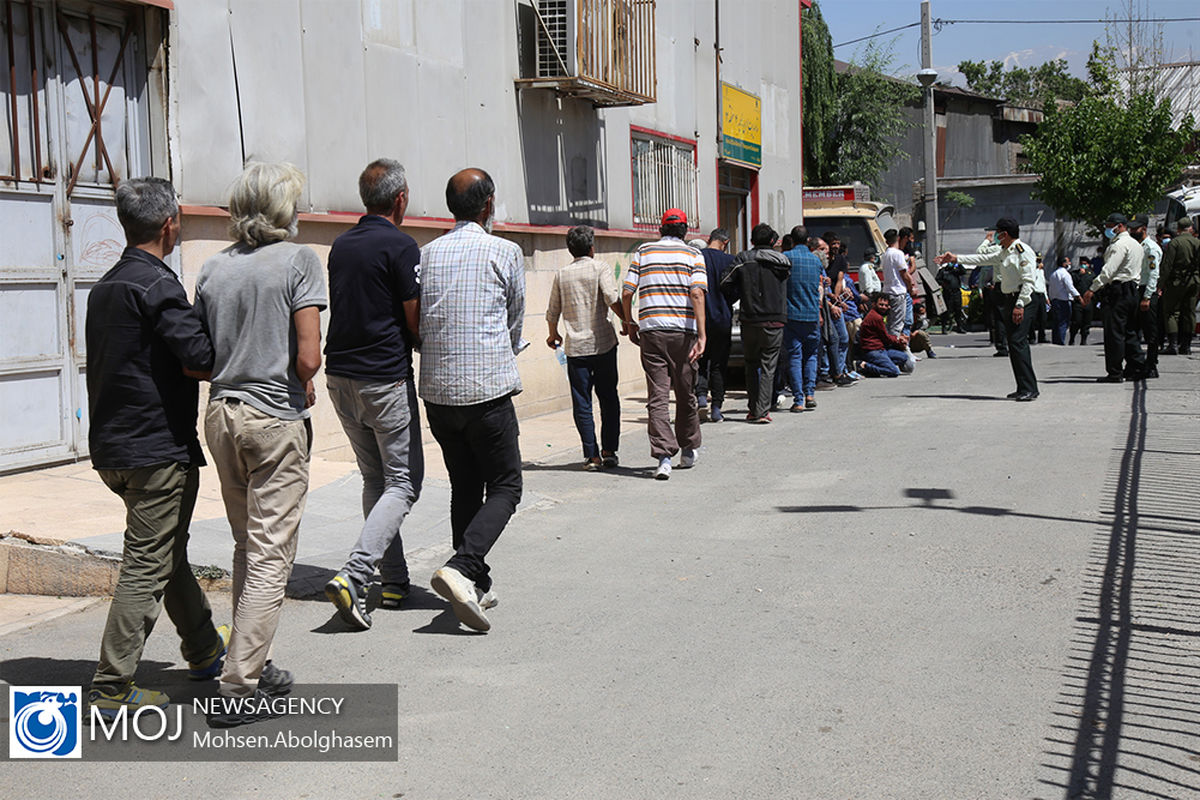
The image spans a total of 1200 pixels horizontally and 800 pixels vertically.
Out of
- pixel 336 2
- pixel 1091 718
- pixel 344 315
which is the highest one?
pixel 336 2

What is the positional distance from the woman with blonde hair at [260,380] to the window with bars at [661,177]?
1216 cm

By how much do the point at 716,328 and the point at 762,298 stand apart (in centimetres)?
67

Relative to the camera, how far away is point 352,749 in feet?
13.4

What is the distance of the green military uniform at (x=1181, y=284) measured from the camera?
57.6ft

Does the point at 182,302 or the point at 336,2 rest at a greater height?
the point at 336,2

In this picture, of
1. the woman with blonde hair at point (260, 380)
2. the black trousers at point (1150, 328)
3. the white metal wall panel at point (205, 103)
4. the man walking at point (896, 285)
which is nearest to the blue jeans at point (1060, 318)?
the man walking at point (896, 285)

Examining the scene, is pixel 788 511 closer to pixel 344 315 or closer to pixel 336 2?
pixel 344 315

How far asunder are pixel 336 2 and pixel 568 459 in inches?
168

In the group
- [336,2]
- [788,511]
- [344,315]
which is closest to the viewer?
[344,315]

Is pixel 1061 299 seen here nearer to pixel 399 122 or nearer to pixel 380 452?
pixel 399 122

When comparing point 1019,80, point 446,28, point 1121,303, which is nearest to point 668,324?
point 446,28

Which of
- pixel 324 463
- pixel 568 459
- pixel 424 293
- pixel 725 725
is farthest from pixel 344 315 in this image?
pixel 568 459

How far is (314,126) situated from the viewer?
9852mm

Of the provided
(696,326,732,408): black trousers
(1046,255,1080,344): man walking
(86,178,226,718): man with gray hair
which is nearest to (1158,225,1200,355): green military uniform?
(1046,255,1080,344): man walking
